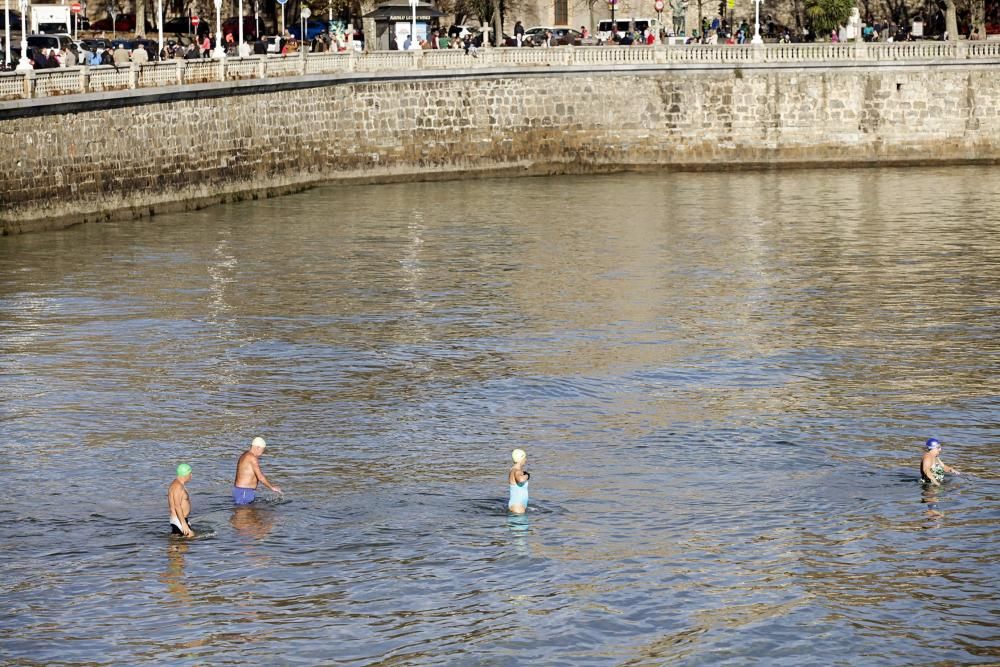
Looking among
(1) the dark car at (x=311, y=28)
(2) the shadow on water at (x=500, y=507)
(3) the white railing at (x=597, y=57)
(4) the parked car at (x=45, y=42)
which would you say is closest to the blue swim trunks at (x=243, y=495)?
(2) the shadow on water at (x=500, y=507)

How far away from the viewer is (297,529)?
23266 mm

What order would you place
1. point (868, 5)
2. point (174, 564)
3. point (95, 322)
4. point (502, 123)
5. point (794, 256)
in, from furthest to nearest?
point (868, 5) → point (502, 123) → point (794, 256) → point (95, 322) → point (174, 564)

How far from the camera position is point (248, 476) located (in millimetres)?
23859

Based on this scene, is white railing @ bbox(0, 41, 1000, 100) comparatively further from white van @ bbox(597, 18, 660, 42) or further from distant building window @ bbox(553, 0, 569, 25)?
distant building window @ bbox(553, 0, 569, 25)

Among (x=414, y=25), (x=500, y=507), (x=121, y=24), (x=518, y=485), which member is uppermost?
(x=121, y=24)

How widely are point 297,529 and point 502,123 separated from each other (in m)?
42.5

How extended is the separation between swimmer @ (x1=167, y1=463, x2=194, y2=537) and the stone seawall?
33479 millimetres

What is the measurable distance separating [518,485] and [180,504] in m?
4.22

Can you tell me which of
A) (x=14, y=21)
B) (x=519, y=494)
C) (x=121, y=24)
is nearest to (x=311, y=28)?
(x=121, y=24)

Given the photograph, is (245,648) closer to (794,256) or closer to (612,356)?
(612,356)

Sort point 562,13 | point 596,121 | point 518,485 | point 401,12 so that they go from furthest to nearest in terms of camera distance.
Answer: point 562,13 < point 401,12 < point 596,121 < point 518,485

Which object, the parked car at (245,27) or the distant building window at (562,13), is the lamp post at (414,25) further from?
the distant building window at (562,13)

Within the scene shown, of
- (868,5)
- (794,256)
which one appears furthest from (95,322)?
(868,5)

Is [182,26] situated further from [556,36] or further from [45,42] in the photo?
[45,42]
